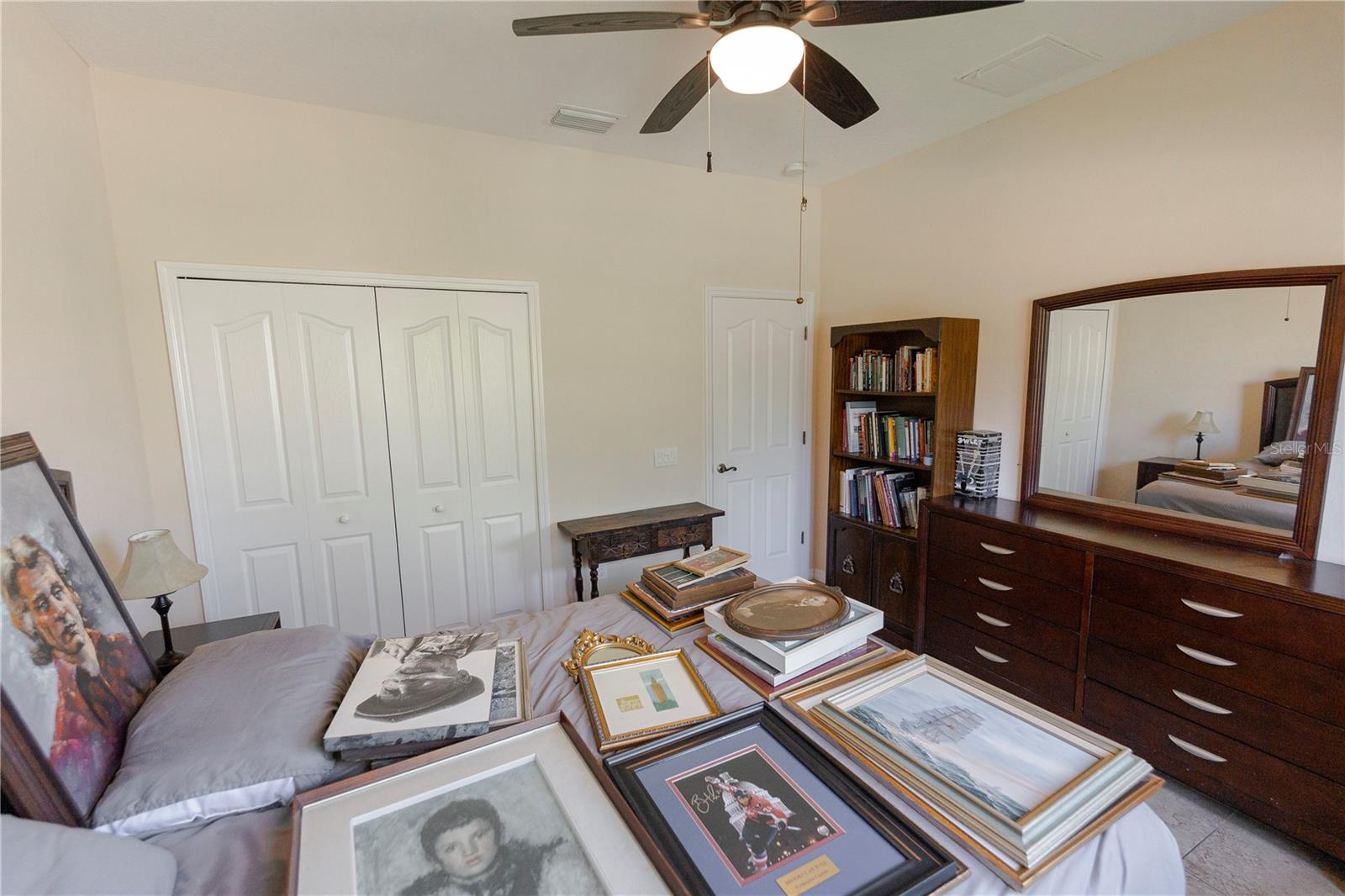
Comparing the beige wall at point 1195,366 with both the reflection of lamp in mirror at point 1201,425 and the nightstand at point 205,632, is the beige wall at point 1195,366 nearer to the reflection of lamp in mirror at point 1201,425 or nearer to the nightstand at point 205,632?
the reflection of lamp in mirror at point 1201,425

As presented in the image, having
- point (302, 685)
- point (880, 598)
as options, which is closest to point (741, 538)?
point (880, 598)

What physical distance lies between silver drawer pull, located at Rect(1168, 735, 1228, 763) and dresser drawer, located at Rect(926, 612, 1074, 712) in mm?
323

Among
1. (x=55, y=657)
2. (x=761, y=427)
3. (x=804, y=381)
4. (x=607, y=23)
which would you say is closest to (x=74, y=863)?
(x=55, y=657)

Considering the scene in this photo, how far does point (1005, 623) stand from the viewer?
2439 millimetres

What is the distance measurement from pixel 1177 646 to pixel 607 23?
265 centimetres

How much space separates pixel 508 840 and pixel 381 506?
2354mm

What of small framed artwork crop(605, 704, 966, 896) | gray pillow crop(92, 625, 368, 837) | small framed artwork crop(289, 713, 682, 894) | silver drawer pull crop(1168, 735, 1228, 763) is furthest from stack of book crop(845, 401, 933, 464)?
gray pillow crop(92, 625, 368, 837)

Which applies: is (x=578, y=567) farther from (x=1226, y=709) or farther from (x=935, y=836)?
(x=1226, y=709)

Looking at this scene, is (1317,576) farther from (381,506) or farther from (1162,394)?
(381,506)

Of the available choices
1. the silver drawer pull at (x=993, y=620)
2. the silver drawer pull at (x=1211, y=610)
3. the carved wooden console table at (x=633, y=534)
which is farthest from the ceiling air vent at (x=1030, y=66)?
the carved wooden console table at (x=633, y=534)

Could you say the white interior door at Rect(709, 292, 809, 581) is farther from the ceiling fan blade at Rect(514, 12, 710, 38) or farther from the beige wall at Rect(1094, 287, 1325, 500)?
the ceiling fan blade at Rect(514, 12, 710, 38)

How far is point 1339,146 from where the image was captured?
183 centimetres

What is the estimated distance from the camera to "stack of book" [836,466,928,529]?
10.2ft

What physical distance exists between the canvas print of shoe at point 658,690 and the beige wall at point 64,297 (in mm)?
1765
